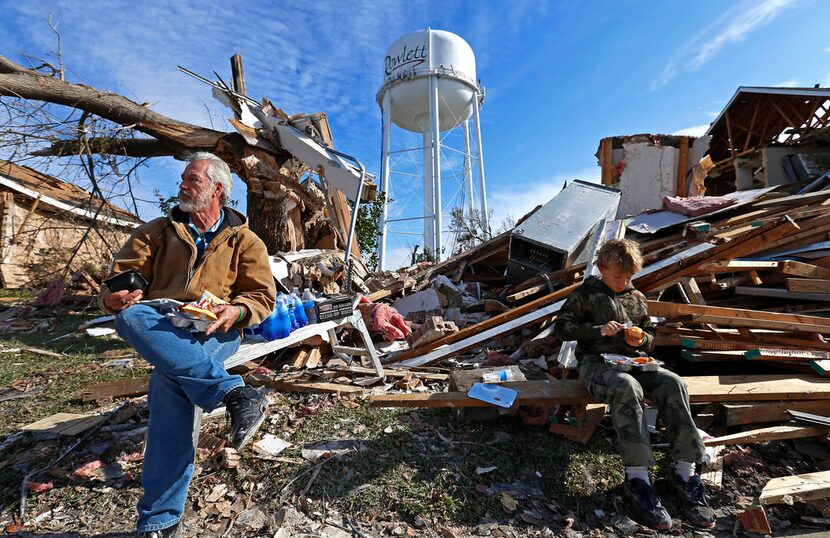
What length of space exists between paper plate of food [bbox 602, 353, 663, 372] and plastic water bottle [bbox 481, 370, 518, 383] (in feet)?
2.96

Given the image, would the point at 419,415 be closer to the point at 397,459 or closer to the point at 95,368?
the point at 397,459

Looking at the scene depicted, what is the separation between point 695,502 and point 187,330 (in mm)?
2906

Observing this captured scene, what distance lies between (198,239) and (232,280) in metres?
0.30

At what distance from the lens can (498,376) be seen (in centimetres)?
350

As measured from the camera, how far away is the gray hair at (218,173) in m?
2.55

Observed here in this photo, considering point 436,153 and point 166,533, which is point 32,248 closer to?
A: point 166,533

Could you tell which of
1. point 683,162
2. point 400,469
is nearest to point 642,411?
point 400,469

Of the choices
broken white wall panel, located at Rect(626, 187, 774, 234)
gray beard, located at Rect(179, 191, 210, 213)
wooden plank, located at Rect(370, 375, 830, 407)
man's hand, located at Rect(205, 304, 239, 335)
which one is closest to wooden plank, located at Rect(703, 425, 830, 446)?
wooden plank, located at Rect(370, 375, 830, 407)

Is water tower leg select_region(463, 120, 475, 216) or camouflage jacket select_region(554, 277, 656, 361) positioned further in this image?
water tower leg select_region(463, 120, 475, 216)

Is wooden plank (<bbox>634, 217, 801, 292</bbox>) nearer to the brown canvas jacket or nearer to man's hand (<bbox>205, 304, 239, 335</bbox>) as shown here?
the brown canvas jacket

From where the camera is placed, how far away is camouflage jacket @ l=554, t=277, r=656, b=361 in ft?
9.47

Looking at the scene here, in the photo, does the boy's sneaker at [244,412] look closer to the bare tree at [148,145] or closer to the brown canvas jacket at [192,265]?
the brown canvas jacket at [192,265]

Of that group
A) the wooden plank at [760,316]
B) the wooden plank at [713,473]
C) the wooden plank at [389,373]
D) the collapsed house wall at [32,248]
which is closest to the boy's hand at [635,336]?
the wooden plank at [713,473]

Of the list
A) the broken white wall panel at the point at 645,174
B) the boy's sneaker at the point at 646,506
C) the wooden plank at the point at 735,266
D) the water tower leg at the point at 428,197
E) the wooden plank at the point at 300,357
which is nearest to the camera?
the boy's sneaker at the point at 646,506
